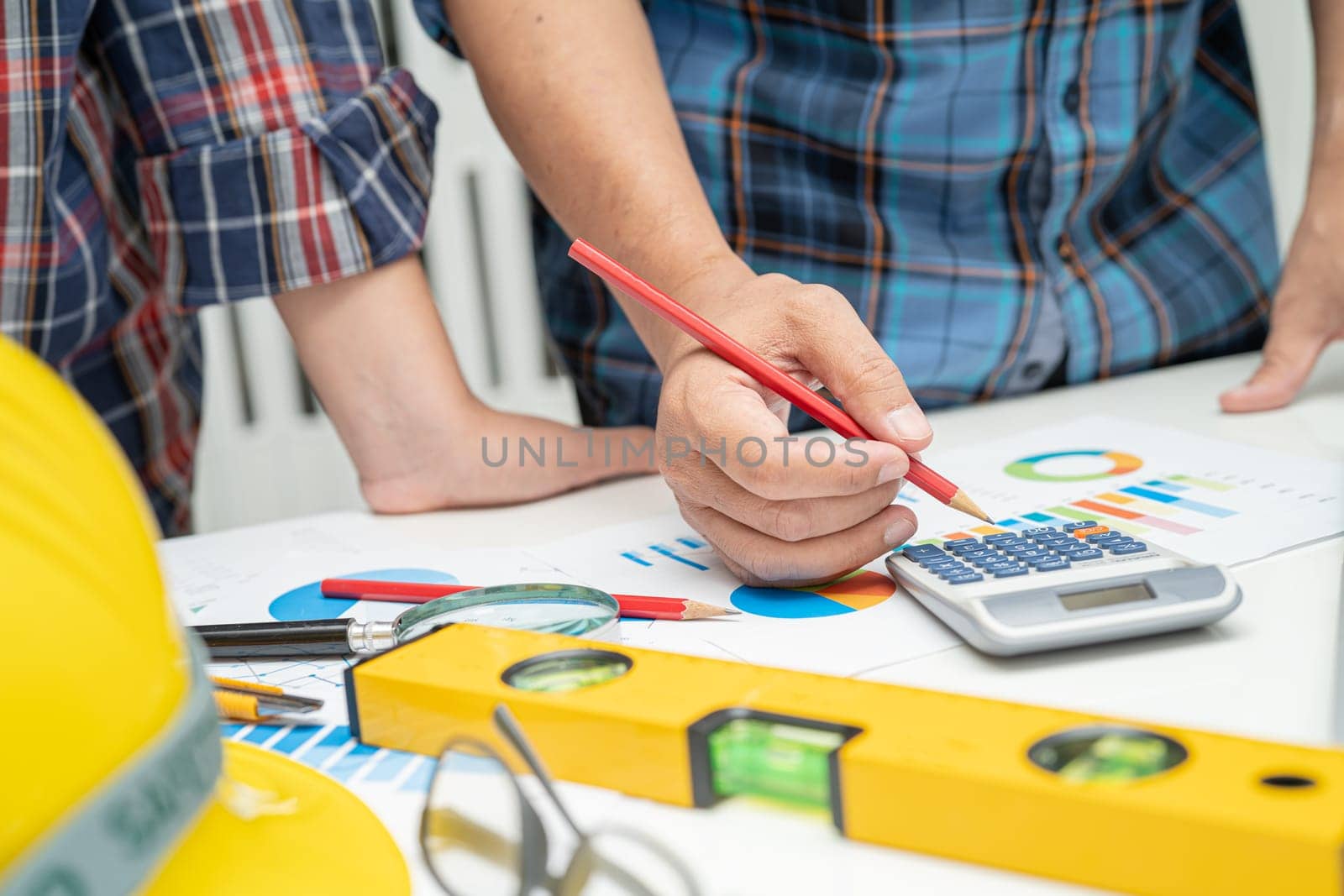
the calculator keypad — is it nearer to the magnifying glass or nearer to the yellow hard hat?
the magnifying glass

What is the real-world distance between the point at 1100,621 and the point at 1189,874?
147 mm

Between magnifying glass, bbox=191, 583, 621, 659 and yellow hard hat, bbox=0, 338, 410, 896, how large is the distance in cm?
15

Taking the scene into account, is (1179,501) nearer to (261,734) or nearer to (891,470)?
(891,470)

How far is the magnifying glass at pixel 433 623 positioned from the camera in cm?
46

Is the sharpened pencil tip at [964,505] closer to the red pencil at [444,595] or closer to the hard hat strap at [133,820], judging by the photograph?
the red pencil at [444,595]

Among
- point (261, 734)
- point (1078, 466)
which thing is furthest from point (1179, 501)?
point (261, 734)

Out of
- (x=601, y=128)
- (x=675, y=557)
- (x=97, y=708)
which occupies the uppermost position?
(x=601, y=128)

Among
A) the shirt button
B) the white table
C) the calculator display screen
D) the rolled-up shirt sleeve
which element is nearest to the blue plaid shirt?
the shirt button

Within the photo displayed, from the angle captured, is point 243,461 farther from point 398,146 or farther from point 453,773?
point 453,773

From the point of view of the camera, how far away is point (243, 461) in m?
2.07

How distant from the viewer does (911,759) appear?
0.31 meters

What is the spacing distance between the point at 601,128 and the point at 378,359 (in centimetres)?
21

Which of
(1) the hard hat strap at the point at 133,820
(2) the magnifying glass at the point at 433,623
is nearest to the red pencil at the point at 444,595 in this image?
(2) the magnifying glass at the point at 433,623

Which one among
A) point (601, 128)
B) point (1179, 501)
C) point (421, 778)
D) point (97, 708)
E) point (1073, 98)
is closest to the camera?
point (97, 708)
